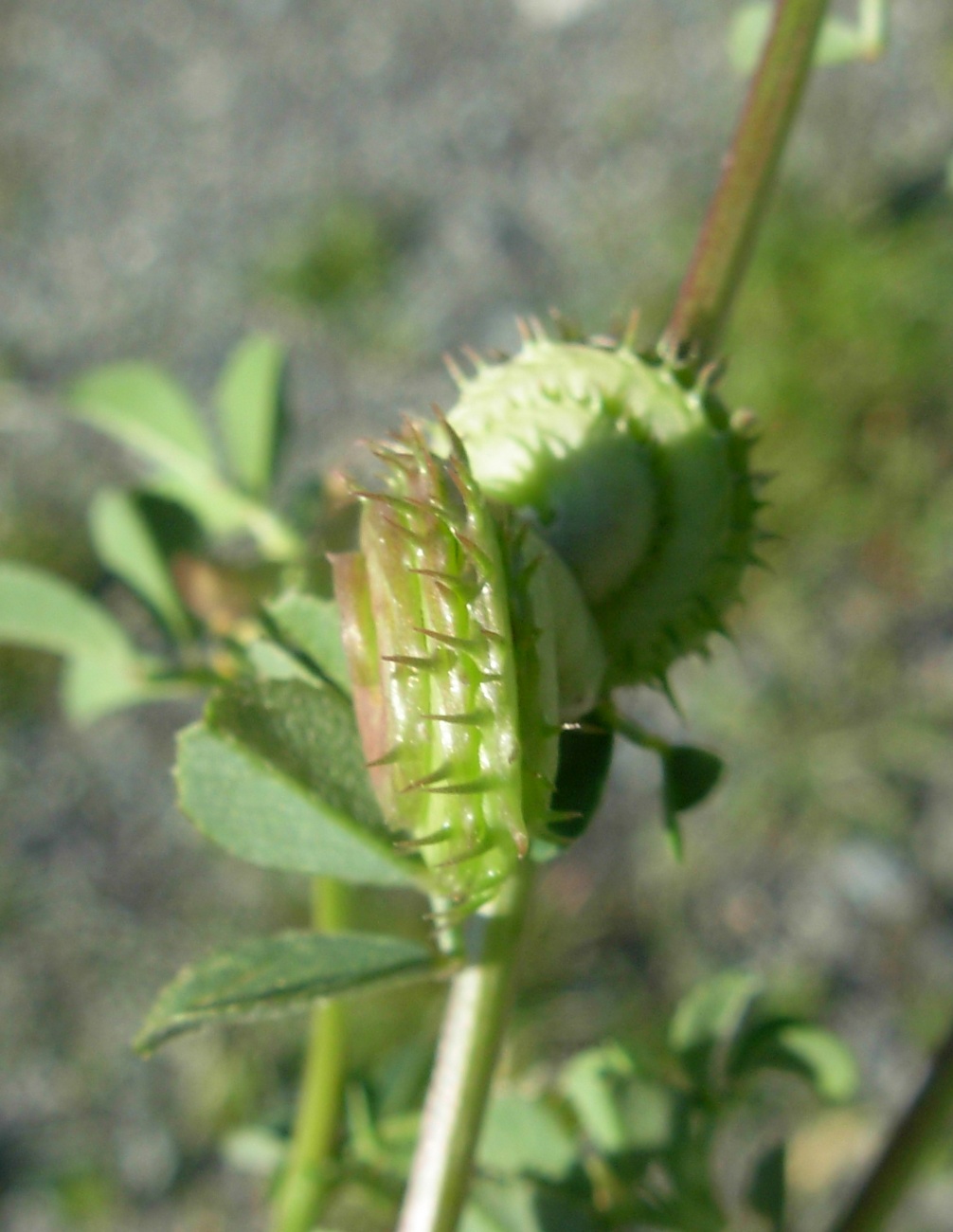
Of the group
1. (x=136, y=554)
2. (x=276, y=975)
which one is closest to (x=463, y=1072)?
(x=276, y=975)

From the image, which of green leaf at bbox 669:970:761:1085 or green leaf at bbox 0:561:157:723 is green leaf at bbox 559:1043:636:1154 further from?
green leaf at bbox 0:561:157:723

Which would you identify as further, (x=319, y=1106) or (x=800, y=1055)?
(x=800, y=1055)

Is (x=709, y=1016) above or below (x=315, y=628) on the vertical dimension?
below

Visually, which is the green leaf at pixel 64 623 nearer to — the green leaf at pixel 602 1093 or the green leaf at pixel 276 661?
the green leaf at pixel 276 661

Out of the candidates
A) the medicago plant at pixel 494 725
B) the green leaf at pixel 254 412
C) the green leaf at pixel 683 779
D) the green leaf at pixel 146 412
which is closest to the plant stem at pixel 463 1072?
the medicago plant at pixel 494 725

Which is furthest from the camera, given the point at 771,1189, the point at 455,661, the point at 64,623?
the point at 64,623

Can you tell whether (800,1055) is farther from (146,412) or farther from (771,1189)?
(146,412)
